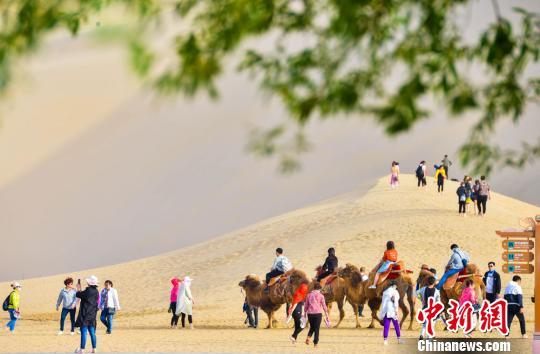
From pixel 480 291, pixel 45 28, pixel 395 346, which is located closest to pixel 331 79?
pixel 45 28

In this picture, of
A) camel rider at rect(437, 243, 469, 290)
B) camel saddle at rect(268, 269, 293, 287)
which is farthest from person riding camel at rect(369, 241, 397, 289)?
camel saddle at rect(268, 269, 293, 287)

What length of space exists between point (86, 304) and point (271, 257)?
111 feet

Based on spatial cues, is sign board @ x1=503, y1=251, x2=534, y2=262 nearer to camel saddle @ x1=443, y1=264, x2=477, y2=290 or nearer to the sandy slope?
the sandy slope

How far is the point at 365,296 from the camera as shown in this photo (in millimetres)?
30812

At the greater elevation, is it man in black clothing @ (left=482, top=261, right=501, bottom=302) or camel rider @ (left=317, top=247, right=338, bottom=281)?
camel rider @ (left=317, top=247, right=338, bottom=281)

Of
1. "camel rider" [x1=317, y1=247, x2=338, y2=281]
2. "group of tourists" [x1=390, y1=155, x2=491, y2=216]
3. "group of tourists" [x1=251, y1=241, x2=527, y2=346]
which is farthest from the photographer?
"group of tourists" [x1=390, y1=155, x2=491, y2=216]

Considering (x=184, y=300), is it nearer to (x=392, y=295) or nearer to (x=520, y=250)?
(x=392, y=295)

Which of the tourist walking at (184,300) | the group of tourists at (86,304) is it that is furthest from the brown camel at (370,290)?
the group of tourists at (86,304)

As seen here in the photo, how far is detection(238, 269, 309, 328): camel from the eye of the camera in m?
29.9

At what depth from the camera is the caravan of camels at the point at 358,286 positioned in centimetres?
2884

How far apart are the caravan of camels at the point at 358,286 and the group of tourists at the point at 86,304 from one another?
15.3ft

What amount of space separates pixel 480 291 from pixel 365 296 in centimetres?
364

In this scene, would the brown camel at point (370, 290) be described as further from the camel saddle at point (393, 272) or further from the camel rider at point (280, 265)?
the camel rider at point (280, 265)

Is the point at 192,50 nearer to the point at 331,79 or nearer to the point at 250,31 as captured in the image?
the point at 250,31
